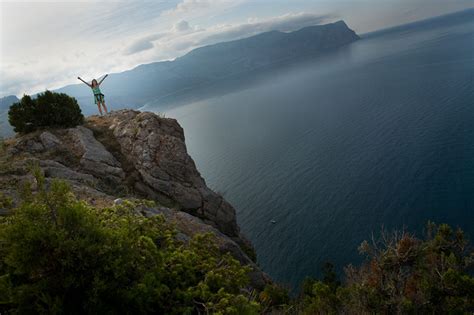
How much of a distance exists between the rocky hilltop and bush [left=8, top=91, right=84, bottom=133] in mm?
1251

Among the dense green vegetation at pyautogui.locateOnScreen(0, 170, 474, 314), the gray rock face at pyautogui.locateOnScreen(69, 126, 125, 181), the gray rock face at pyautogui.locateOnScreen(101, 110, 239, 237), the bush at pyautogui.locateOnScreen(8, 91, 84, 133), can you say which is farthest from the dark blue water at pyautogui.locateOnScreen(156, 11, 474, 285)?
the dense green vegetation at pyautogui.locateOnScreen(0, 170, 474, 314)

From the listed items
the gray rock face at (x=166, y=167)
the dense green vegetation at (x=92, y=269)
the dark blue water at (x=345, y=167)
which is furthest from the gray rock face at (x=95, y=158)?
the dark blue water at (x=345, y=167)

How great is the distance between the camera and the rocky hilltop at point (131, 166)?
20.5 metres

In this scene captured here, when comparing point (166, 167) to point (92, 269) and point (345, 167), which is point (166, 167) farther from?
point (345, 167)

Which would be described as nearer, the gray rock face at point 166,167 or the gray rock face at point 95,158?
the gray rock face at point 95,158

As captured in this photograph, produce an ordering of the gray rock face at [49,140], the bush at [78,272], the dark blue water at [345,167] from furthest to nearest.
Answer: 1. the dark blue water at [345,167]
2. the gray rock face at [49,140]
3. the bush at [78,272]

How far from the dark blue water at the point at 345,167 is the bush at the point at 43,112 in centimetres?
3486

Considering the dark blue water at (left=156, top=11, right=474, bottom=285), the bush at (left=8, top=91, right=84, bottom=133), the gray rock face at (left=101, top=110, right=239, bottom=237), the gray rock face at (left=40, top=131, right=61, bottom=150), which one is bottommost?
the dark blue water at (left=156, top=11, right=474, bottom=285)

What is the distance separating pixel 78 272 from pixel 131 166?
20.3m

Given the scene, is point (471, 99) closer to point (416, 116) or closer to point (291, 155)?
point (416, 116)

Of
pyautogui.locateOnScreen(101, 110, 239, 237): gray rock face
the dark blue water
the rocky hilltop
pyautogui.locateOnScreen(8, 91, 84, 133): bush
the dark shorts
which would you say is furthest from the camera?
the dark blue water

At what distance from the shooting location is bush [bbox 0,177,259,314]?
22.4ft

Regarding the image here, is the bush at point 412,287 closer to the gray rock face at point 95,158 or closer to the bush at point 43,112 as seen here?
the gray rock face at point 95,158

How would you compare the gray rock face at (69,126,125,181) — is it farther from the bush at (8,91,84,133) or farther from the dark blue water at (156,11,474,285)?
the dark blue water at (156,11,474,285)
